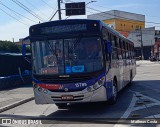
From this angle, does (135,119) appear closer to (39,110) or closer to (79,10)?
(39,110)

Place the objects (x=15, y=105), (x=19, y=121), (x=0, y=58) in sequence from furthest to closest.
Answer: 1. (x=0, y=58)
2. (x=15, y=105)
3. (x=19, y=121)

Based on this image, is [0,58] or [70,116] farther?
[0,58]

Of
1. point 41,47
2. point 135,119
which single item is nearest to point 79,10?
point 41,47

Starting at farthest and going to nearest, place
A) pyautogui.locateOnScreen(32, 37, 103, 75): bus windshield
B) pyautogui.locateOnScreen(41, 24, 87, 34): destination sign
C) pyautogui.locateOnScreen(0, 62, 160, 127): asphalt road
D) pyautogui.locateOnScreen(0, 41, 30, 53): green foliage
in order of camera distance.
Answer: pyautogui.locateOnScreen(0, 41, 30, 53): green foliage, pyautogui.locateOnScreen(41, 24, 87, 34): destination sign, pyautogui.locateOnScreen(32, 37, 103, 75): bus windshield, pyautogui.locateOnScreen(0, 62, 160, 127): asphalt road

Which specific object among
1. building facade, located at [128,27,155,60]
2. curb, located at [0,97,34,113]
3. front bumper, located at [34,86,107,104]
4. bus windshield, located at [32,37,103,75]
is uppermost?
building facade, located at [128,27,155,60]

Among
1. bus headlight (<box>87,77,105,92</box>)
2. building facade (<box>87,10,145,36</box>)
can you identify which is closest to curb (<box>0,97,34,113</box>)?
bus headlight (<box>87,77,105,92</box>)

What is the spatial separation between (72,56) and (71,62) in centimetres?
20

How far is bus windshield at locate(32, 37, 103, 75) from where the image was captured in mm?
11422

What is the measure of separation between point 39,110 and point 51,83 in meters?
2.26

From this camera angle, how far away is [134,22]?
9694 centimetres

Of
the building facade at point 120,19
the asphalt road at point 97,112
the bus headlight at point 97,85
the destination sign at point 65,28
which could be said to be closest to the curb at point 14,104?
the asphalt road at point 97,112

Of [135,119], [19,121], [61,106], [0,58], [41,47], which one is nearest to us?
[135,119]

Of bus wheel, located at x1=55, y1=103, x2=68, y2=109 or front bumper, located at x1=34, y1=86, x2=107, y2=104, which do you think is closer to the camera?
front bumper, located at x1=34, y1=86, x2=107, y2=104

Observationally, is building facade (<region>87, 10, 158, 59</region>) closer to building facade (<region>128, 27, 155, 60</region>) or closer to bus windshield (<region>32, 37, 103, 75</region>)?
building facade (<region>128, 27, 155, 60</region>)
